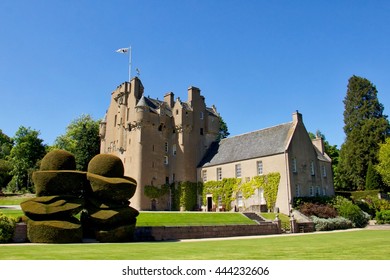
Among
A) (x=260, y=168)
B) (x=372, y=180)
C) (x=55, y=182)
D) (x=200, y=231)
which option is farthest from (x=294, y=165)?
(x=55, y=182)

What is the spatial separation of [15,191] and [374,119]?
67.0m

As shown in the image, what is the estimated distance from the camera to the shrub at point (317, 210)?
1286 inches

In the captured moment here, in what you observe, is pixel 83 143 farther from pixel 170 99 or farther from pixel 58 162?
pixel 58 162

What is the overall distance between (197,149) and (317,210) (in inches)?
750

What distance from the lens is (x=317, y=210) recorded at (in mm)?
32875

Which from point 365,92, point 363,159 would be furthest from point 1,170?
point 365,92

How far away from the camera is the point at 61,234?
18.4 meters

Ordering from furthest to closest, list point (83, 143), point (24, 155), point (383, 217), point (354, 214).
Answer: point (24, 155), point (83, 143), point (354, 214), point (383, 217)

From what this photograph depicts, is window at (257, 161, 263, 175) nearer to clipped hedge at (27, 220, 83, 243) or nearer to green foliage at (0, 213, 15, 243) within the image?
clipped hedge at (27, 220, 83, 243)

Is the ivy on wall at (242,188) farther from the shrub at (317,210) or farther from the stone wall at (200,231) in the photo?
the stone wall at (200,231)

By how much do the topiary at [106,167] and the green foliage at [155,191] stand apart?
20.7 meters

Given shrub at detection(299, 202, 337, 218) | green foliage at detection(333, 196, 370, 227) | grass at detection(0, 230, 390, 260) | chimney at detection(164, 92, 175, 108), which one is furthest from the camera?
chimney at detection(164, 92, 175, 108)

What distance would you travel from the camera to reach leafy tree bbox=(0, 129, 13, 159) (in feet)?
245

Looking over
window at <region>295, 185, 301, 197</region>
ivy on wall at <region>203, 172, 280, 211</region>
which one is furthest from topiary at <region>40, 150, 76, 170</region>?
window at <region>295, 185, 301, 197</region>
